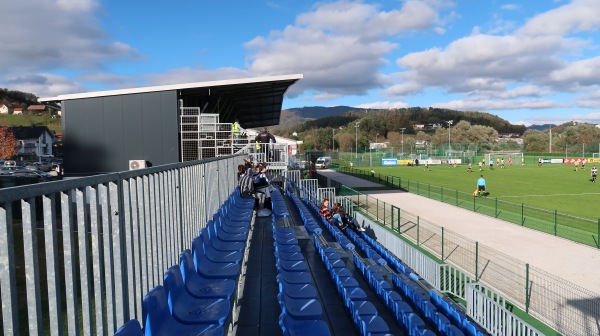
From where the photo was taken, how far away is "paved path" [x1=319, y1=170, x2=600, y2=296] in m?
11.7

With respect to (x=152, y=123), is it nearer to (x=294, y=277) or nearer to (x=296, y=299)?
(x=294, y=277)

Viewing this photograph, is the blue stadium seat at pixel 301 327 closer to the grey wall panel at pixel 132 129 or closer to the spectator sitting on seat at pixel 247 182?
the spectator sitting on seat at pixel 247 182

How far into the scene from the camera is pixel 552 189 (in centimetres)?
3275

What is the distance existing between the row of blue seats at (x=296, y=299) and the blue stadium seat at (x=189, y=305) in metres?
0.53

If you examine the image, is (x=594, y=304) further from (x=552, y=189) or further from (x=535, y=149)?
(x=535, y=149)

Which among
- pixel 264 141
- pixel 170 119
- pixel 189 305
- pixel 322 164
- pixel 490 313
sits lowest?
pixel 322 164

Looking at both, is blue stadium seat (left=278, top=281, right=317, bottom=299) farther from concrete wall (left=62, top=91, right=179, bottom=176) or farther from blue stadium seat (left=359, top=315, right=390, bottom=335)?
concrete wall (left=62, top=91, right=179, bottom=176)

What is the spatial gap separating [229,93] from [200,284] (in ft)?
71.9

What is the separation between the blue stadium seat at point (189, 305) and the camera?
324cm

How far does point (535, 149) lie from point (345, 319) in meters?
108

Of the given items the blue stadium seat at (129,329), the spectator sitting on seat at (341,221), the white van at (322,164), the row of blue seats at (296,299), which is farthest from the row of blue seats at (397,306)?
the white van at (322,164)

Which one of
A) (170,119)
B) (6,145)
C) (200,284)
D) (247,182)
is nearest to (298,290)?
(200,284)

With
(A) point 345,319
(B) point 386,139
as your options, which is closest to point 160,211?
(A) point 345,319

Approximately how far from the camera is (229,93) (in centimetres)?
2506
